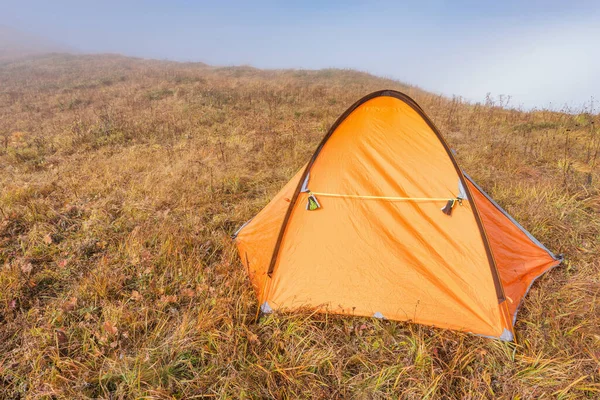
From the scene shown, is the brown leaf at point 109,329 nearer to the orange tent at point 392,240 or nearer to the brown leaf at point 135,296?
the brown leaf at point 135,296

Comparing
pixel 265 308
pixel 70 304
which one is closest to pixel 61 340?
pixel 70 304

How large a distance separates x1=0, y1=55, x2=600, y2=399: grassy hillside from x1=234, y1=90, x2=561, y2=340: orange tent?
0.63ft

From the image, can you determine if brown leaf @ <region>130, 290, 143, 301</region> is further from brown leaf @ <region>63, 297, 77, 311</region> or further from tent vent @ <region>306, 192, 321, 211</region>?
tent vent @ <region>306, 192, 321, 211</region>

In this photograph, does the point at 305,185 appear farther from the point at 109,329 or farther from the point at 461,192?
the point at 109,329

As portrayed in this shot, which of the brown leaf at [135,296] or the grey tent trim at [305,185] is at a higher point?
the grey tent trim at [305,185]

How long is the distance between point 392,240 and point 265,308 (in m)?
1.48

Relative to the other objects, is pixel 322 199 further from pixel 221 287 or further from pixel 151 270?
pixel 151 270

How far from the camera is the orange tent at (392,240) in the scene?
263 centimetres

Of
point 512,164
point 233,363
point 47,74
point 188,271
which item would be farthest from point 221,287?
point 47,74

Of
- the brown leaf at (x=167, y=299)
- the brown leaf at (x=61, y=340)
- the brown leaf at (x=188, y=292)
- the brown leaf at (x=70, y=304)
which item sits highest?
the brown leaf at (x=188, y=292)

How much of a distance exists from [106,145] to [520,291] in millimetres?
9500

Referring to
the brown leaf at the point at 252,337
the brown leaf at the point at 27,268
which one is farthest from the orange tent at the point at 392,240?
the brown leaf at the point at 27,268

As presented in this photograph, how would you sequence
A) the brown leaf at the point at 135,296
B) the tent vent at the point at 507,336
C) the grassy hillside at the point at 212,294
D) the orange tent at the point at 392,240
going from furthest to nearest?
the brown leaf at the point at 135,296
the orange tent at the point at 392,240
the tent vent at the point at 507,336
the grassy hillside at the point at 212,294

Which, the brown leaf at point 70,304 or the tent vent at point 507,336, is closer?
the tent vent at point 507,336
